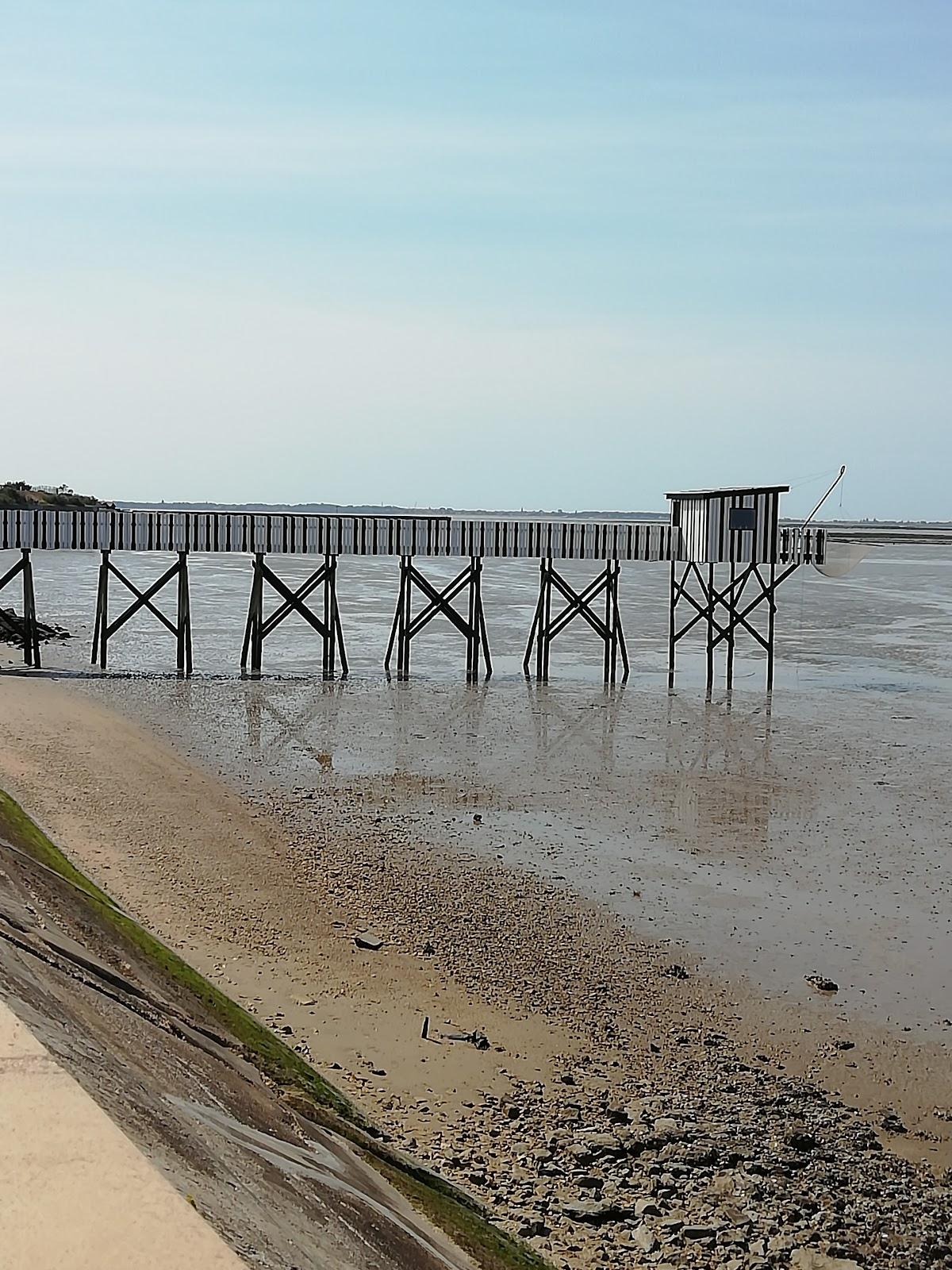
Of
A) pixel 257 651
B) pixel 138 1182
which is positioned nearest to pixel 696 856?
pixel 138 1182

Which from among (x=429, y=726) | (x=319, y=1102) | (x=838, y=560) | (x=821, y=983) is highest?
(x=838, y=560)

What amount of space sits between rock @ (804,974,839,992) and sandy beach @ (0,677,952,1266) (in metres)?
0.13

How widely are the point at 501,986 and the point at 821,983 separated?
8.10 ft

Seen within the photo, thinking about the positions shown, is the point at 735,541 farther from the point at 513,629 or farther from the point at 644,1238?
the point at 644,1238

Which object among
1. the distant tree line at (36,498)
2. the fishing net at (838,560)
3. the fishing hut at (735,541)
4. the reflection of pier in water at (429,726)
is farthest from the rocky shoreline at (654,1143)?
the distant tree line at (36,498)

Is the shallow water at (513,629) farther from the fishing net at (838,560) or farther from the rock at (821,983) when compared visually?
the rock at (821,983)

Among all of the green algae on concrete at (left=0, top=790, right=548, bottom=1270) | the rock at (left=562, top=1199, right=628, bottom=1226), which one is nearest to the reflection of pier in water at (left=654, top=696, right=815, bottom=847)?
the green algae on concrete at (left=0, top=790, right=548, bottom=1270)

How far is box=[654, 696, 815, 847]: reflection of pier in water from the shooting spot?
1380 centimetres

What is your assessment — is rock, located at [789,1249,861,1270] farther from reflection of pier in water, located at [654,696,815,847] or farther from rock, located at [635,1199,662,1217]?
reflection of pier in water, located at [654,696,815,847]

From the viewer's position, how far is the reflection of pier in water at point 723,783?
13805 millimetres

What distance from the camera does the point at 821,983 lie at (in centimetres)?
920

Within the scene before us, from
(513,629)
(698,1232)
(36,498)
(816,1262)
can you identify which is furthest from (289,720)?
(36,498)

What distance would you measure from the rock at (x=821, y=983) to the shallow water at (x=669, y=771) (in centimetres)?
11

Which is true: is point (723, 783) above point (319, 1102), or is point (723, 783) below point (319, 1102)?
below
